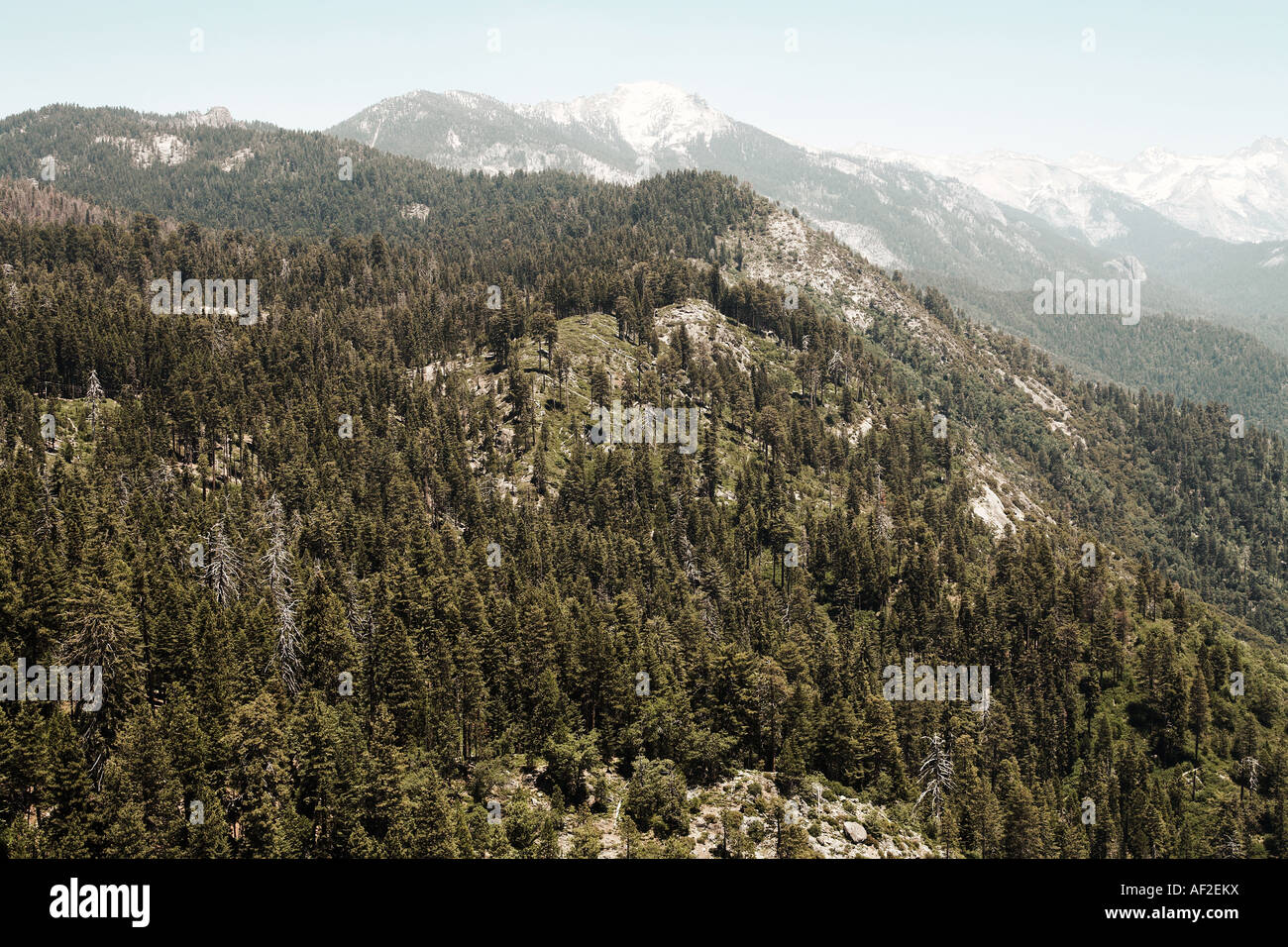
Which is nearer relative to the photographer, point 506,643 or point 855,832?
point 855,832

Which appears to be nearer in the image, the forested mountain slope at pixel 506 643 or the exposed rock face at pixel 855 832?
the forested mountain slope at pixel 506 643

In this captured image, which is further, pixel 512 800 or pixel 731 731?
pixel 731 731

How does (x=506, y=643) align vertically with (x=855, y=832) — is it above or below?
above

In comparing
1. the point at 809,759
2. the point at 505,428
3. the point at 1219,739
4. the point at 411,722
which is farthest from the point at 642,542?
the point at 1219,739

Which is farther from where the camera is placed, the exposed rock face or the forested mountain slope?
the exposed rock face

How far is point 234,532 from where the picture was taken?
11794cm

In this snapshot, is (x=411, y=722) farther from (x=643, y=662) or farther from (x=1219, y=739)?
(x=1219, y=739)
